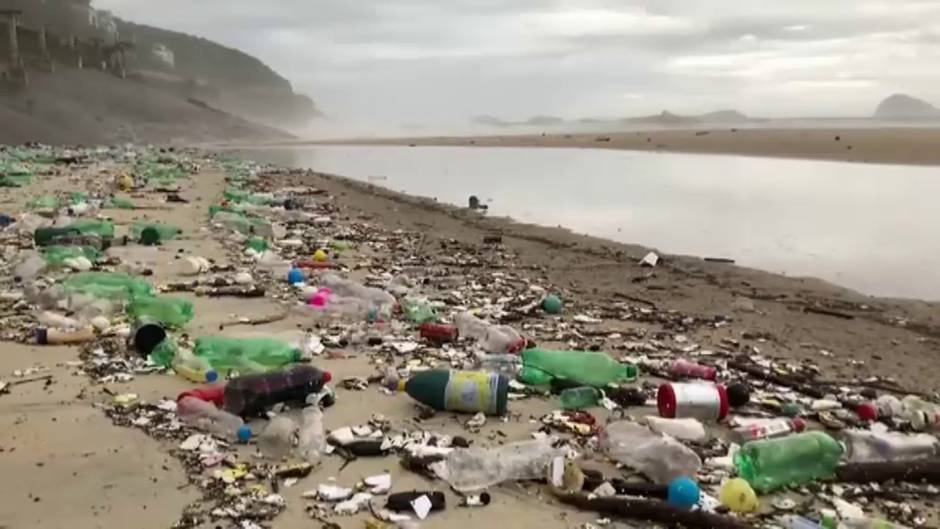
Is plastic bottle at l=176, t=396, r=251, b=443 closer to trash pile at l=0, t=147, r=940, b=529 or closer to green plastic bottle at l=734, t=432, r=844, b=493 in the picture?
trash pile at l=0, t=147, r=940, b=529

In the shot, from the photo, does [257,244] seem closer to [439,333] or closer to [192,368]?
[439,333]

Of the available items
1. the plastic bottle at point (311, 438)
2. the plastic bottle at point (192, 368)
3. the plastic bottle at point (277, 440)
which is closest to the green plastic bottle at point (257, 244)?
the plastic bottle at point (192, 368)

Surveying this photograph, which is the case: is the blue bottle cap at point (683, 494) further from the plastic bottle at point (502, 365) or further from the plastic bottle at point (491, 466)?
the plastic bottle at point (502, 365)

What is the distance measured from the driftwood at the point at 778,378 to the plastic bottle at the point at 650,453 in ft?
4.35

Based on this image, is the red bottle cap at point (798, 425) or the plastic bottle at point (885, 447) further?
the red bottle cap at point (798, 425)

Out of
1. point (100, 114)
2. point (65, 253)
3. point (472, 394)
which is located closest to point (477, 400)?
point (472, 394)

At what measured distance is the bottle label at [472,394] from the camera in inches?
150

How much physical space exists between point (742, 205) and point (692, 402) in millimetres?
11320

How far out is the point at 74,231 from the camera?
7.96 m

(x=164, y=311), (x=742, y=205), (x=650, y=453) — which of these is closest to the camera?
(x=650, y=453)

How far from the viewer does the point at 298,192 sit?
1517cm

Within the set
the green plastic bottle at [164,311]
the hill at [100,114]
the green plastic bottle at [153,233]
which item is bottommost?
the green plastic bottle at [164,311]

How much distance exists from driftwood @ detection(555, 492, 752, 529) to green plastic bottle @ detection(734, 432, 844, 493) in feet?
1.43

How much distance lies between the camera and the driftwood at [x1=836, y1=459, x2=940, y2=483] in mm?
3270
